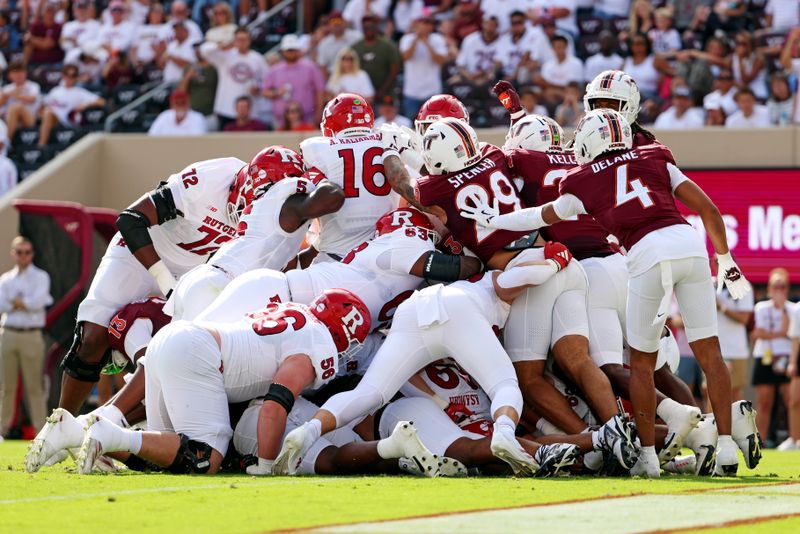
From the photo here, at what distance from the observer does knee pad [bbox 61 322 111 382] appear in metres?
9.02

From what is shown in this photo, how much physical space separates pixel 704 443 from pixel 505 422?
3.99 feet

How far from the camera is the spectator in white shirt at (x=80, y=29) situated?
1883 cm

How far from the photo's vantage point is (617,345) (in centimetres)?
748

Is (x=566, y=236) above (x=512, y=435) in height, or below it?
above

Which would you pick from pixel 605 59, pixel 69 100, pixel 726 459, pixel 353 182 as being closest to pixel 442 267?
pixel 353 182

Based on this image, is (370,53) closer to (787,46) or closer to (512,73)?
(512,73)

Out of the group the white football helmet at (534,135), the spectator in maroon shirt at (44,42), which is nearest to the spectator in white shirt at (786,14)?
the white football helmet at (534,135)

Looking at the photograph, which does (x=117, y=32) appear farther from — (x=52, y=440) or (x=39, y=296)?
(x=52, y=440)

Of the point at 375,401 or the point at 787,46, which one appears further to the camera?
the point at 787,46

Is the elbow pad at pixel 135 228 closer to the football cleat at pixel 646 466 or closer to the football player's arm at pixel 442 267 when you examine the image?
the football player's arm at pixel 442 267

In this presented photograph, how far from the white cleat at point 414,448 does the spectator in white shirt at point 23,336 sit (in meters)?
8.10

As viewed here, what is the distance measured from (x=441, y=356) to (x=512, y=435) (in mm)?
765

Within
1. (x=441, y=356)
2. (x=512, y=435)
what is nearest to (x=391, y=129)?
(x=441, y=356)

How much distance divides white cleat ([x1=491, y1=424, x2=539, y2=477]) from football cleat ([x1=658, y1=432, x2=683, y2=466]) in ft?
3.18
